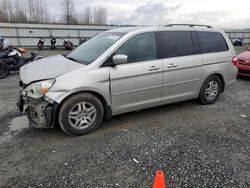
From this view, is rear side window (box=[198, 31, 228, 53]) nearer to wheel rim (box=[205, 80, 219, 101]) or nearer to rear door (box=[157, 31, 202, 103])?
rear door (box=[157, 31, 202, 103])

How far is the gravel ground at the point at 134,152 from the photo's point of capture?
279 centimetres

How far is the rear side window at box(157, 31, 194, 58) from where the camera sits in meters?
4.44

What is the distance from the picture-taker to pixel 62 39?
815 inches

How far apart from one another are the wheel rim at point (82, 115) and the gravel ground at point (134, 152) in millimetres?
216

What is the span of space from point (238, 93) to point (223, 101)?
1059 millimetres

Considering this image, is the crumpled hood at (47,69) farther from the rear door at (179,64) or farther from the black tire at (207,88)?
the black tire at (207,88)

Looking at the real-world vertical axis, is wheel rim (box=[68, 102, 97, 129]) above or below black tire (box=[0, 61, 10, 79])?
below

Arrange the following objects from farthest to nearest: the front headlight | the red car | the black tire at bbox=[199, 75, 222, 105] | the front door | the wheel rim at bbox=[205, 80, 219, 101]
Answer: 1. the red car
2. the wheel rim at bbox=[205, 80, 219, 101]
3. the black tire at bbox=[199, 75, 222, 105]
4. the front door
5. the front headlight

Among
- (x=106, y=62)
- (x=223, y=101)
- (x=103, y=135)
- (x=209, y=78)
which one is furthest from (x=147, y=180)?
(x=223, y=101)

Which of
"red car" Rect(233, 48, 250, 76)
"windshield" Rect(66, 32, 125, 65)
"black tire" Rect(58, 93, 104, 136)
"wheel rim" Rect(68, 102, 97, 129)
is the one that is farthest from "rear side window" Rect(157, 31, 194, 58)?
"red car" Rect(233, 48, 250, 76)

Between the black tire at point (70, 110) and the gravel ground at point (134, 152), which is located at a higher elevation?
the black tire at point (70, 110)

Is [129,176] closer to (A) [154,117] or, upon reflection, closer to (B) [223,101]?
(A) [154,117]

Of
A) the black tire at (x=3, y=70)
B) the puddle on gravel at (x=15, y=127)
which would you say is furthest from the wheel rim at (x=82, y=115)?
the black tire at (x=3, y=70)

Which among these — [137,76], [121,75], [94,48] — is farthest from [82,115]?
[94,48]
